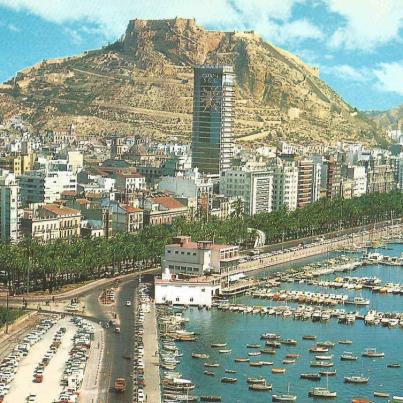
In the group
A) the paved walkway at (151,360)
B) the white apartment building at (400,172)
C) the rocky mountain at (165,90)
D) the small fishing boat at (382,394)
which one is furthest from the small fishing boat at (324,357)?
the rocky mountain at (165,90)

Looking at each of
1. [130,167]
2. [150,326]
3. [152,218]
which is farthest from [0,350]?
[130,167]

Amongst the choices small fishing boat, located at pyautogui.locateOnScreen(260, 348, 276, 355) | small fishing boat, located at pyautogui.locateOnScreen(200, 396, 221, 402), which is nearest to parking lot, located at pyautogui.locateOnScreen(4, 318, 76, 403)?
small fishing boat, located at pyautogui.locateOnScreen(200, 396, 221, 402)

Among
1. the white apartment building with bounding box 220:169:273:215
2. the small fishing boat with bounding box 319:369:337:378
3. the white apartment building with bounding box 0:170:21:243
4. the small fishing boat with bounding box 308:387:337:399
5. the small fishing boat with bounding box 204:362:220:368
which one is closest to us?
the small fishing boat with bounding box 308:387:337:399

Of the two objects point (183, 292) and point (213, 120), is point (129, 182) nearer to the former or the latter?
point (213, 120)

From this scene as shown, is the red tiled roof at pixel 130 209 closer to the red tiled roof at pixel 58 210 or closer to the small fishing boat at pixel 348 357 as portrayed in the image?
the red tiled roof at pixel 58 210

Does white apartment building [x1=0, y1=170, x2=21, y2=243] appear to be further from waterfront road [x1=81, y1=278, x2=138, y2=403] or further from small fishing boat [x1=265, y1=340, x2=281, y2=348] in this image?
small fishing boat [x1=265, y1=340, x2=281, y2=348]
